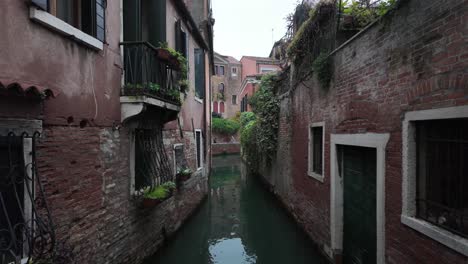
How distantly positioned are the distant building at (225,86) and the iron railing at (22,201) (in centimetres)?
3471

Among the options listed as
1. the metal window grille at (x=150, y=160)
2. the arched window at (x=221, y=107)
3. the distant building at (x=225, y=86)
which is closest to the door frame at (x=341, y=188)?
the metal window grille at (x=150, y=160)

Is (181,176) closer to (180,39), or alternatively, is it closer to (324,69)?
(180,39)

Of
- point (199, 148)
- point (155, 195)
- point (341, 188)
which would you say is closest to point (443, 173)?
point (341, 188)

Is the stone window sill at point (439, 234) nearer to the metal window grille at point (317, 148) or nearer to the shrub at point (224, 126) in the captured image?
the metal window grille at point (317, 148)

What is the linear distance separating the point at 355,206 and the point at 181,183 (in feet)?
14.1

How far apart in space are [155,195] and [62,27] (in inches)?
118

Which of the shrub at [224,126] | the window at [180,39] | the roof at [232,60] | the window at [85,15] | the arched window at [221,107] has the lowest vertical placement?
the shrub at [224,126]

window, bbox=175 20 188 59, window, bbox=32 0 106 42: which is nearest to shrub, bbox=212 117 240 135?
window, bbox=175 20 188 59

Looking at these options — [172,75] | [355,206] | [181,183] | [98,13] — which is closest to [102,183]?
[98,13]

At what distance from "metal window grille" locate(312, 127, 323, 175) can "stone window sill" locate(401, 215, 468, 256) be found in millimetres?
3019

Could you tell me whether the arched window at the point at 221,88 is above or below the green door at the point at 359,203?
above

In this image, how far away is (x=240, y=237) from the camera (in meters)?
7.36

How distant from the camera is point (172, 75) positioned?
230 inches

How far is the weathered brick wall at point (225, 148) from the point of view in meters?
27.6
